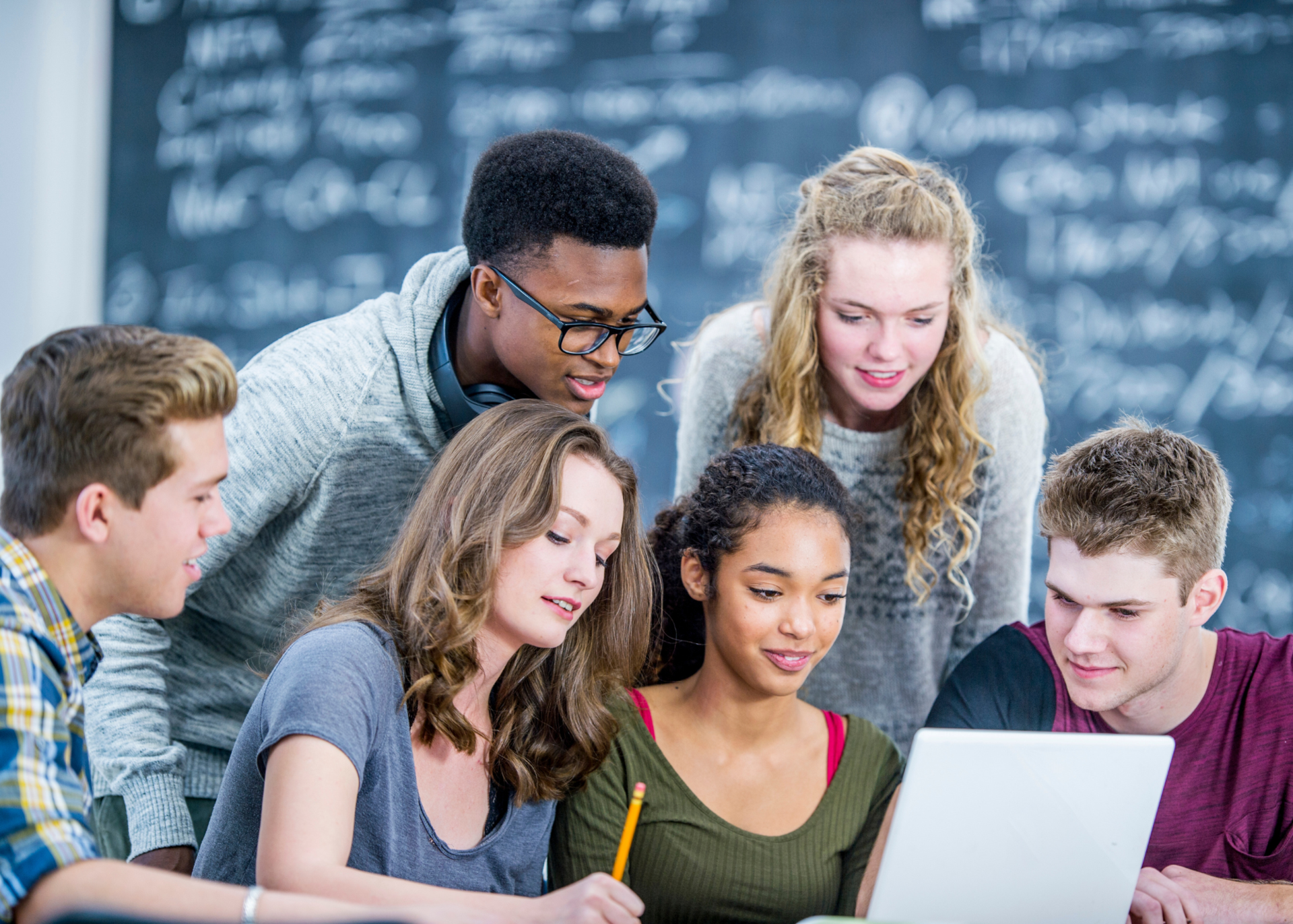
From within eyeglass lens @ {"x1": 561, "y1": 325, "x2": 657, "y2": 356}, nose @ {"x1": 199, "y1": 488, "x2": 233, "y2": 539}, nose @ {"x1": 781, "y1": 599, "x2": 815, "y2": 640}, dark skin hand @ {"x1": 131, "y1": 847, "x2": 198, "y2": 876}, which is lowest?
dark skin hand @ {"x1": 131, "y1": 847, "x2": 198, "y2": 876}

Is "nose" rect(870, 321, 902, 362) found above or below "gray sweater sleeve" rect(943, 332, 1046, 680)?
above

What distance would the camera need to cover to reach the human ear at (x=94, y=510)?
0.98m

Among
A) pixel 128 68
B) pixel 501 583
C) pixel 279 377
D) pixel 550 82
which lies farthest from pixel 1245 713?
pixel 128 68

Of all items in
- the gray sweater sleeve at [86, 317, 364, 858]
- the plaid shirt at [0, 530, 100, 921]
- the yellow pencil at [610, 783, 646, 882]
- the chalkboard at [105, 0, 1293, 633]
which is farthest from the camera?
the chalkboard at [105, 0, 1293, 633]

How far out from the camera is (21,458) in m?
0.98

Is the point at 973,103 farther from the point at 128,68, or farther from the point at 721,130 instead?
the point at 128,68

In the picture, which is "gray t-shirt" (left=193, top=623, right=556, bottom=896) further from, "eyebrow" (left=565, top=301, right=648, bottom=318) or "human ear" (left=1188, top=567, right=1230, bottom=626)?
"human ear" (left=1188, top=567, right=1230, bottom=626)

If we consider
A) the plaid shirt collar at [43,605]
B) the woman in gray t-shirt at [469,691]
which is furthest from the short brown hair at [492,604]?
the plaid shirt collar at [43,605]

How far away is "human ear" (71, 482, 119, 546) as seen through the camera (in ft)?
3.21

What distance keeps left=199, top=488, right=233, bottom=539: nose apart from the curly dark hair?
719 millimetres

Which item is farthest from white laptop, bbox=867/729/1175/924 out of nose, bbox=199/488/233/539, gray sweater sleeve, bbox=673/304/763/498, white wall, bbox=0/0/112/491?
white wall, bbox=0/0/112/491

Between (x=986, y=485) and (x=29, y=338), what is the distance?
2.38m

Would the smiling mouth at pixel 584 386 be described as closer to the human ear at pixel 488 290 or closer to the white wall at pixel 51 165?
the human ear at pixel 488 290

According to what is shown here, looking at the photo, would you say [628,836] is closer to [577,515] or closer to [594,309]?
[577,515]
